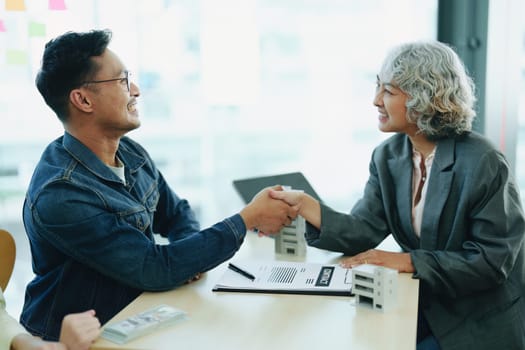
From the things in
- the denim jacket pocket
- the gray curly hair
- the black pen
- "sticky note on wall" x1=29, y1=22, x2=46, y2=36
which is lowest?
the black pen

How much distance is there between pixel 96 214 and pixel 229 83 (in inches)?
49.3

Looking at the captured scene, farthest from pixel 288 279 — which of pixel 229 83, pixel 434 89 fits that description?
pixel 229 83

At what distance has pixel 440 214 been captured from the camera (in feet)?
6.09

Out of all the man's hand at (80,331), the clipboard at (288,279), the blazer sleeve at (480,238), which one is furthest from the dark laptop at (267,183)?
the man's hand at (80,331)

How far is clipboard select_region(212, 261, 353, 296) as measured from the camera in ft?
5.30

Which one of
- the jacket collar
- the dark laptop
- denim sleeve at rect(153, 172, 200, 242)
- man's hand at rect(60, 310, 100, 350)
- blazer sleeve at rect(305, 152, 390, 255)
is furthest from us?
the dark laptop

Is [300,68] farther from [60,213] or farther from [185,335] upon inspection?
[185,335]

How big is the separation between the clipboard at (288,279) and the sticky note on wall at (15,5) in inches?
56.9

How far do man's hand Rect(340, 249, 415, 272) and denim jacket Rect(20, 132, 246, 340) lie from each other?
0.35 m

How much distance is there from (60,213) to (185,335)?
465 millimetres

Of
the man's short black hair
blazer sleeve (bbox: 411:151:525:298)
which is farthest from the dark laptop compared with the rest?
the man's short black hair

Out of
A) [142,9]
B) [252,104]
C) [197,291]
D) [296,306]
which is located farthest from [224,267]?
[142,9]

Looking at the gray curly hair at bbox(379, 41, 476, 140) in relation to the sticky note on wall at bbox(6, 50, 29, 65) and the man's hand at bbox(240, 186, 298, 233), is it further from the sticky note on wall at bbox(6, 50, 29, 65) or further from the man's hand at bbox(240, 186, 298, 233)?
the sticky note on wall at bbox(6, 50, 29, 65)

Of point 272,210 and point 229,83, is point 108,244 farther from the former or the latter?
point 229,83
